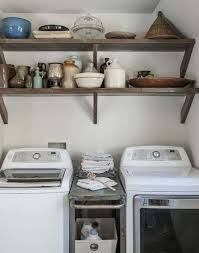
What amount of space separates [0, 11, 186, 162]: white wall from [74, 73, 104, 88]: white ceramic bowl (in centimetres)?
36

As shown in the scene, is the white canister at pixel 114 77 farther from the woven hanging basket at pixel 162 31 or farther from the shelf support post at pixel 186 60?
the shelf support post at pixel 186 60

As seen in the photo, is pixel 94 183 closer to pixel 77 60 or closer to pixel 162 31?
pixel 77 60

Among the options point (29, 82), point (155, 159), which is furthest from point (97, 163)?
point (29, 82)

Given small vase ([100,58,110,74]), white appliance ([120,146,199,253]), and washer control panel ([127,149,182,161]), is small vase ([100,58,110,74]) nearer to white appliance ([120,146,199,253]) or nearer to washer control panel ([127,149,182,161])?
washer control panel ([127,149,182,161])

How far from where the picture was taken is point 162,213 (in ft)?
5.39

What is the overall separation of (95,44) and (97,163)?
894 mm

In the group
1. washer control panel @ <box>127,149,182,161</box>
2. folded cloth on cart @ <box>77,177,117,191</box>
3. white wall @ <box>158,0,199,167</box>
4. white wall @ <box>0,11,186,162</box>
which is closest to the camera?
folded cloth on cart @ <box>77,177,117,191</box>

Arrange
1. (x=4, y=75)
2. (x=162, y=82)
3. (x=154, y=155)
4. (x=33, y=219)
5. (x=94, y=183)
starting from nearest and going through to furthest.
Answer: (x=33, y=219)
(x=94, y=183)
(x=162, y=82)
(x=4, y=75)
(x=154, y=155)

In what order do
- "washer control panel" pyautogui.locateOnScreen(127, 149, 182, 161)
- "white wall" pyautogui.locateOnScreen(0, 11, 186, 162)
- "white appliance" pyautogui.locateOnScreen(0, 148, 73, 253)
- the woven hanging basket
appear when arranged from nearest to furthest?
"white appliance" pyautogui.locateOnScreen(0, 148, 73, 253) → the woven hanging basket → "washer control panel" pyautogui.locateOnScreen(127, 149, 182, 161) → "white wall" pyautogui.locateOnScreen(0, 11, 186, 162)

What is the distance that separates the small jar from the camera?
6.85 ft

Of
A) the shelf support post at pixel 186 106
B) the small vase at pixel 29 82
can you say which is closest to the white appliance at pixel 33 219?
the small vase at pixel 29 82

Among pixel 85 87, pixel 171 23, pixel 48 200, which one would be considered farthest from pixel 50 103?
pixel 171 23

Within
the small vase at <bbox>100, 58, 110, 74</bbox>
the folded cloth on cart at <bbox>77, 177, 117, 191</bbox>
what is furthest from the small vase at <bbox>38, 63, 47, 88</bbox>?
the folded cloth on cart at <bbox>77, 177, 117, 191</bbox>

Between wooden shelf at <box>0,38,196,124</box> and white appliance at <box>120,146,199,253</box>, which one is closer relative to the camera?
white appliance at <box>120,146,199,253</box>
